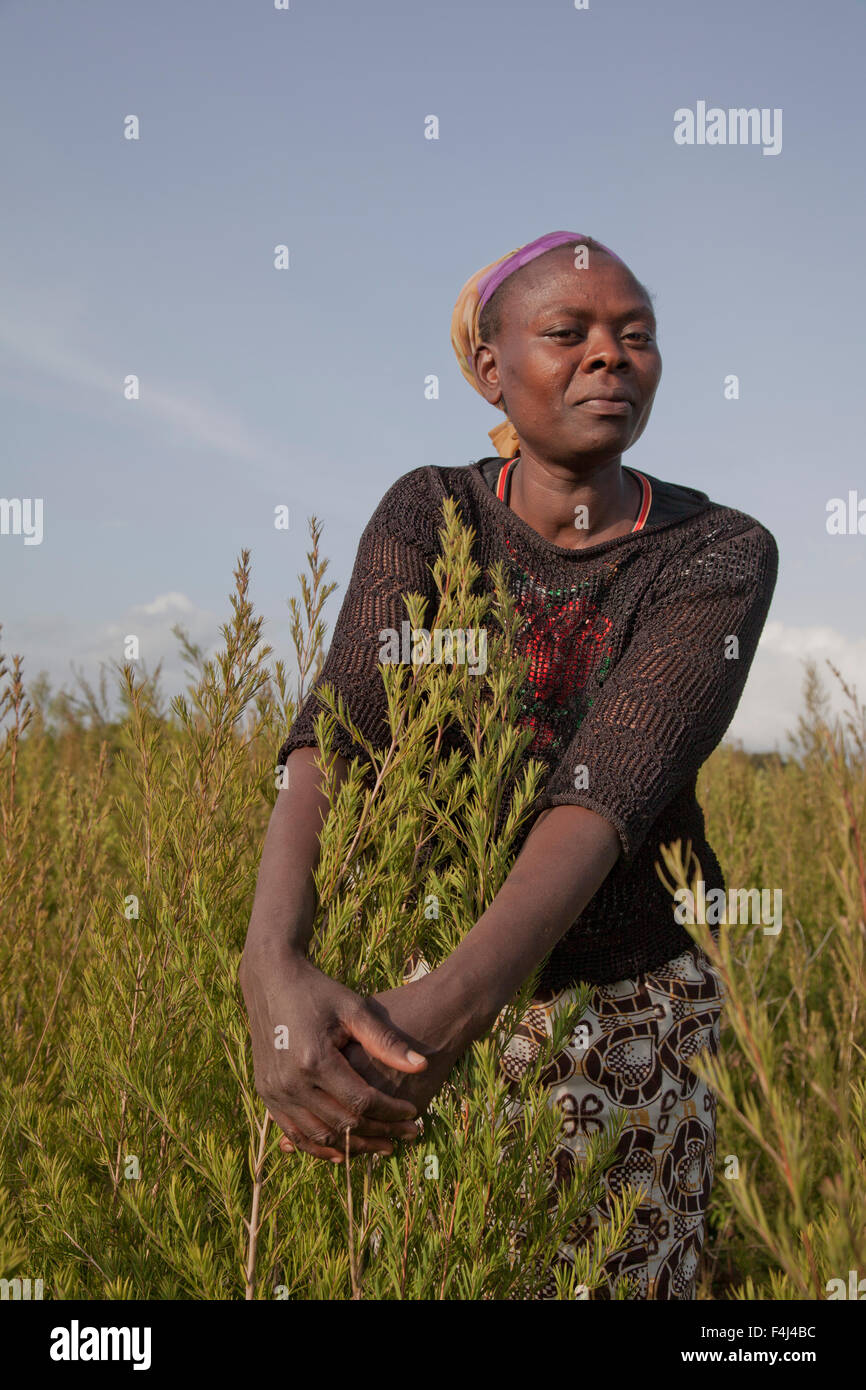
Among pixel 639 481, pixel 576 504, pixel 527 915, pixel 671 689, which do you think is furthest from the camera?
pixel 639 481

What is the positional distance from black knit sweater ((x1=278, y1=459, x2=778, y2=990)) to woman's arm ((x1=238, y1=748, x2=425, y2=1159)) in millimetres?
445

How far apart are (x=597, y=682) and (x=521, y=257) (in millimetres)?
1007

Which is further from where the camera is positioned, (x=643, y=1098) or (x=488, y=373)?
(x=488, y=373)

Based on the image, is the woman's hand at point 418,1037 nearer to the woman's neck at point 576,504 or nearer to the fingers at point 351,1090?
the fingers at point 351,1090

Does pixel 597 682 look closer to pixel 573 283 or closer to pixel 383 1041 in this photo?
pixel 573 283

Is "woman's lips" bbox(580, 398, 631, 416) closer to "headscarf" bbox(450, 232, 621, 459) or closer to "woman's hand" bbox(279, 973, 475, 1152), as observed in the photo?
"headscarf" bbox(450, 232, 621, 459)

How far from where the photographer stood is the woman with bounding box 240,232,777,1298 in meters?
1.70

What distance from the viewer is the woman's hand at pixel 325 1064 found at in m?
1.40

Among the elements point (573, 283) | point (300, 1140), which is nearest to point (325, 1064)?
point (300, 1140)

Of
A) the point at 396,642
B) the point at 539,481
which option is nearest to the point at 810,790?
the point at 539,481

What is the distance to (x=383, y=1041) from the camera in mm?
1388

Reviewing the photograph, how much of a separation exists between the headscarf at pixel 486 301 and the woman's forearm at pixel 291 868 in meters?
1.10

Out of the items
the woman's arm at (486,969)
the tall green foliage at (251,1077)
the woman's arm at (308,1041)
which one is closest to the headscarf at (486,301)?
the tall green foliage at (251,1077)
